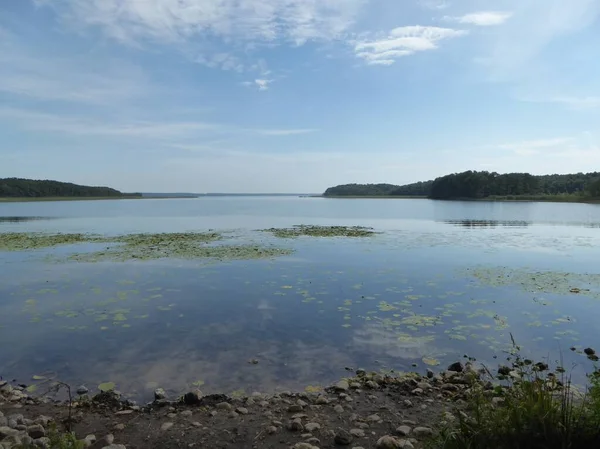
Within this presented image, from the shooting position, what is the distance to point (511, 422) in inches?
152

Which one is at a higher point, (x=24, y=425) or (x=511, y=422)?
(x=511, y=422)

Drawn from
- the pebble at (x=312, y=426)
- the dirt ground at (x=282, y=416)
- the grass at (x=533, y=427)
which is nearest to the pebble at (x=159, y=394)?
the dirt ground at (x=282, y=416)

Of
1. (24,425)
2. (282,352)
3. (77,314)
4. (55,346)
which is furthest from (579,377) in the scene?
(77,314)

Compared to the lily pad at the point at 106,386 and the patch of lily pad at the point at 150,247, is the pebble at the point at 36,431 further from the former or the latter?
the patch of lily pad at the point at 150,247

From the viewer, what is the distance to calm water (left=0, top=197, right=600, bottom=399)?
7.81 meters

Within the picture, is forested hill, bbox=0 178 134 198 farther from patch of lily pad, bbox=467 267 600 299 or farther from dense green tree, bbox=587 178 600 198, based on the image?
dense green tree, bbox=587 178 600 198

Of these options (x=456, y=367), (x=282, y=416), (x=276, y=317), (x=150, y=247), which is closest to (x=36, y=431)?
(x=282, y=416)

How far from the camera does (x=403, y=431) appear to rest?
5293 millimetres

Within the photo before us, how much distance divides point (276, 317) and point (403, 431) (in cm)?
573

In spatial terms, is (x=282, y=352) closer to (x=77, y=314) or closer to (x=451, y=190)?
(x=77, y=314)

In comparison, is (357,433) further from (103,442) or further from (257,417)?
(103,442)

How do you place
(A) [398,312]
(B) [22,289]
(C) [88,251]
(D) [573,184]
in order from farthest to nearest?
1. (D) [573,184]
2. (C) [88,251]
3. (B) [22,289]
4. (A) [398,312]

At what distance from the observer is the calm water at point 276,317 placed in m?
7.81

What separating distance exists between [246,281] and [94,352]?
6.99 metres
